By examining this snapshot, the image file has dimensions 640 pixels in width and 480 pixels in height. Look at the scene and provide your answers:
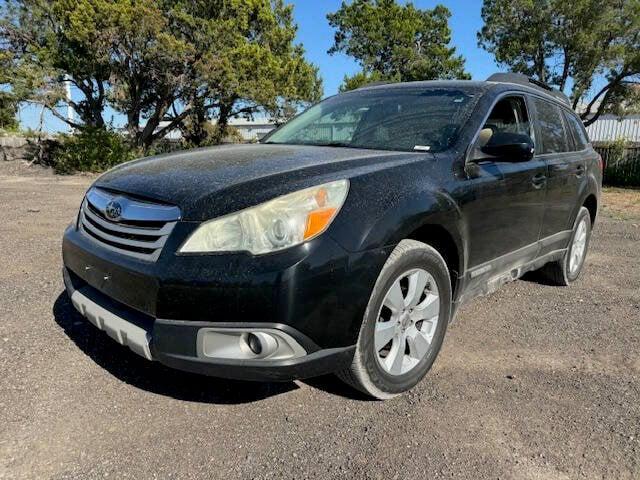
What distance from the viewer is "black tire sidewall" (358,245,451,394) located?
2375mm

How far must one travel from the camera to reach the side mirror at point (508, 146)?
302 cm

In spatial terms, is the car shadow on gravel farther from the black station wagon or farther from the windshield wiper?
the windshield wiper

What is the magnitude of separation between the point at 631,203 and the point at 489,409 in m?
12.3

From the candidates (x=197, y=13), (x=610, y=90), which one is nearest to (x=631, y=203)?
(x=610, y=90)

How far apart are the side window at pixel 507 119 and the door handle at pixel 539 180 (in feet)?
1.18

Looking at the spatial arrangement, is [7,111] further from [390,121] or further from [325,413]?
[325,413]

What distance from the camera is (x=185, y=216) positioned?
7.25ft

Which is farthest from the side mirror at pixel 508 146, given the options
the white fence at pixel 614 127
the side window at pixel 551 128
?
the white fence at pixel 614 127

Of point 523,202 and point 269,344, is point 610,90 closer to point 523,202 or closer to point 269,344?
point 523,202

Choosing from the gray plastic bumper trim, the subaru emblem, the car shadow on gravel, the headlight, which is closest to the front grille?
the subaru emblem

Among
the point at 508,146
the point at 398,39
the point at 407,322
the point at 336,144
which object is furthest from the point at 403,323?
the point at 398,39

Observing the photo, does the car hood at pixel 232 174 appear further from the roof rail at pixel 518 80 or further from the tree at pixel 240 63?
the tree at pixel 240 63

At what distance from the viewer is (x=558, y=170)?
13.1 ft

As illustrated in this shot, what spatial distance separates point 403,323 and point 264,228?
0.98 metres
